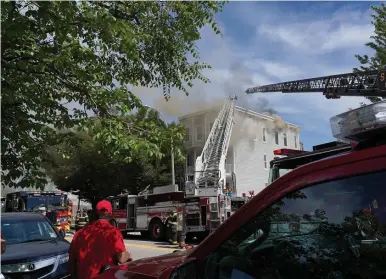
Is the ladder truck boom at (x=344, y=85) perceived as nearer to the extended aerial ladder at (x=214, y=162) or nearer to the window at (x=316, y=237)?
the extended aerial ladder at (x=214, y=162)

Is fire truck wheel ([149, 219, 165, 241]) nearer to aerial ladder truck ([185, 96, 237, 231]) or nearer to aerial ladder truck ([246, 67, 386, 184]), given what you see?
aerial ladder truck ([185, 96, 237, 231])

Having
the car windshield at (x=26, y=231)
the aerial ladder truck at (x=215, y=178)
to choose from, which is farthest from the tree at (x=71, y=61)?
the aerial ladder truck at (x=215, y=178)

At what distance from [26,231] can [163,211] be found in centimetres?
1185

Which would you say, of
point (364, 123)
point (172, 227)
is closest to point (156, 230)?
point (172, 227)

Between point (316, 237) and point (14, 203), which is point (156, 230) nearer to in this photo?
point (14, 203)

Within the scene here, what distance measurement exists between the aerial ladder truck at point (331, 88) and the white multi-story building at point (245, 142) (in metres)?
13.9

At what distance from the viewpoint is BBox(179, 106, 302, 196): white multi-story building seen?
34469 millimetres

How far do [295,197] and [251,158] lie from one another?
34924 mm

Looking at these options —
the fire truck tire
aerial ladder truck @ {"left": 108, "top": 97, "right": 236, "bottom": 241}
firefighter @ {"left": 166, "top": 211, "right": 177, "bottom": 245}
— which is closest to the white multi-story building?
aerial ladder truck @ {"left": 108, "top": 97, "right": 236, "bottom": 241}

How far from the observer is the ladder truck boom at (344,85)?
10781 mm

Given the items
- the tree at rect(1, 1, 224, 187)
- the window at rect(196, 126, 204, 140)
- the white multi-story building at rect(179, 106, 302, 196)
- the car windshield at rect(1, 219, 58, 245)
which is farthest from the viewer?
the window at rect(196, 126, 204, 140)

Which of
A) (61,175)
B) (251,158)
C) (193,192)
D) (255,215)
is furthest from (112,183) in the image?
(255,215)

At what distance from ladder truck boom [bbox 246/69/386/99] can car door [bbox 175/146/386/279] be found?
8.14m

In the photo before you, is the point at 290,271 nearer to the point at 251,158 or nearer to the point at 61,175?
the point at 61,175
